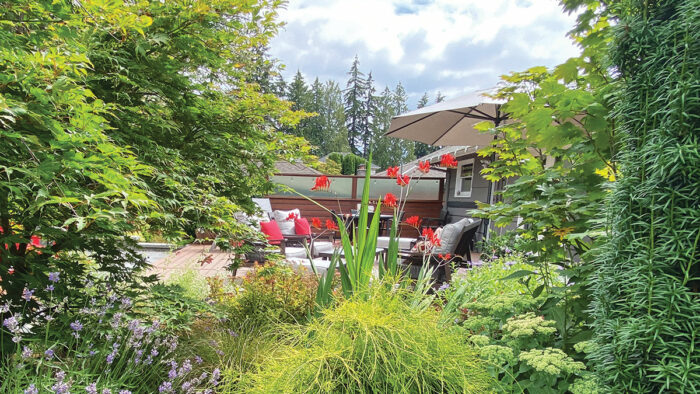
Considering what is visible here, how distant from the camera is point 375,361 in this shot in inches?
39.4

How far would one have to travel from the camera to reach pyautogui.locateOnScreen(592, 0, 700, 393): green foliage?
83 centimetres

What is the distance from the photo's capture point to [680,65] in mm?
855

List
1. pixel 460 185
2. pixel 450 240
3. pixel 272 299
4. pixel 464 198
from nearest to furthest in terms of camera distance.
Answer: pixel 272 299 → pixel 450 240 → pixel 464 198 → pixel 460 185

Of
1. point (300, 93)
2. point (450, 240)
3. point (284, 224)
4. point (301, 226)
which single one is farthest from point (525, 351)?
point (300, 93)

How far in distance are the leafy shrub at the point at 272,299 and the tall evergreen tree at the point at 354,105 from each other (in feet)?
121

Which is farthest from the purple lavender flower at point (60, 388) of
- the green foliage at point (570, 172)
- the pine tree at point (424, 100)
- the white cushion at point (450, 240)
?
the pine tree at point (424, 100)

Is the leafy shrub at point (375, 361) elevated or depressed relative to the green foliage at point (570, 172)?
depressed

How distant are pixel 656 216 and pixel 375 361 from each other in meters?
0.87

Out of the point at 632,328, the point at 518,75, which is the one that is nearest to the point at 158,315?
the point at 632,328

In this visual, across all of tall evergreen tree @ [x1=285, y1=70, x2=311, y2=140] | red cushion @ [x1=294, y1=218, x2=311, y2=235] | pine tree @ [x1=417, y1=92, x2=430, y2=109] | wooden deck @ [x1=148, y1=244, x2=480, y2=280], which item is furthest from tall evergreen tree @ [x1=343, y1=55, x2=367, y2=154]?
wooden deck @ [x1=148, y1=244, x2=480, y2=280]

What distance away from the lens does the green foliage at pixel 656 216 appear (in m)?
0.83

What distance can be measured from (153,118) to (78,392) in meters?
1.22

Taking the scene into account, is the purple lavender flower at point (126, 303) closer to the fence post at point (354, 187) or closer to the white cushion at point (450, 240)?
the white cushion at point (450, 240)

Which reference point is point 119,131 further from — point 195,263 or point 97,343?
point 195,263
